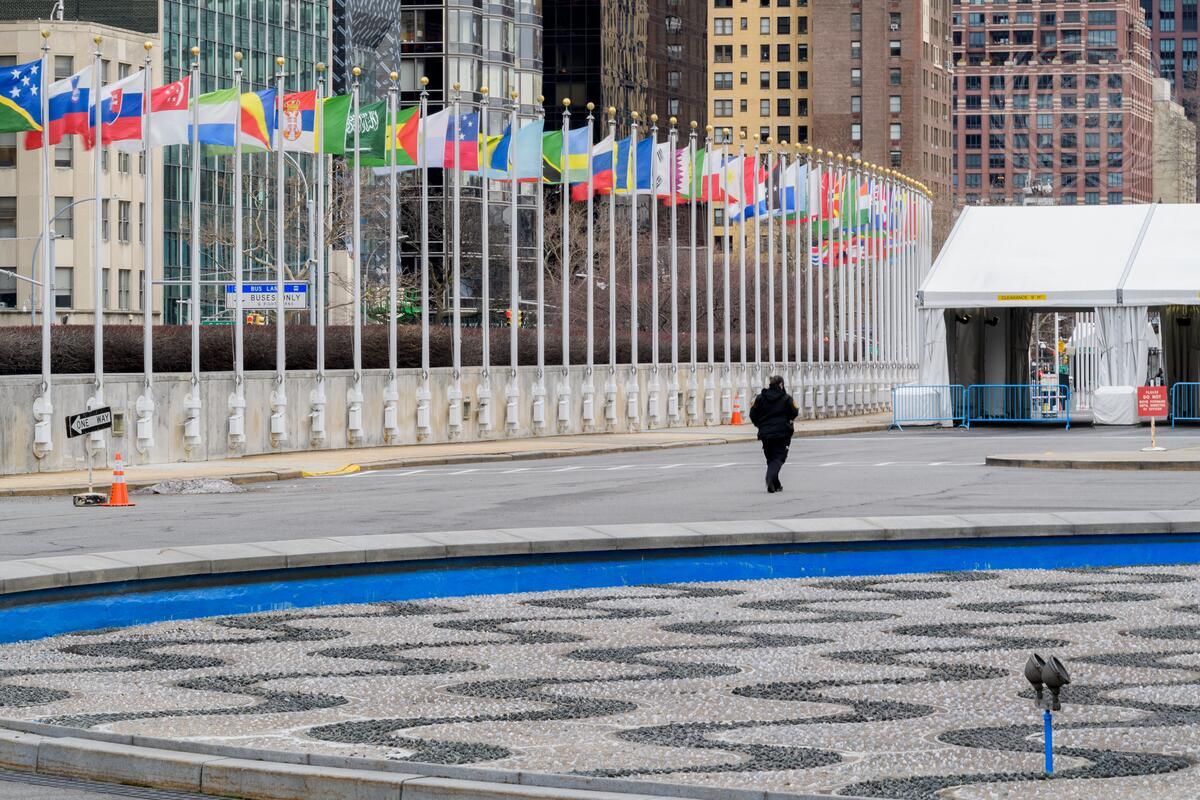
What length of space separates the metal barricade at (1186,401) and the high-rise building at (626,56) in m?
85.5

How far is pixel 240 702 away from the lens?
11445 millimetres

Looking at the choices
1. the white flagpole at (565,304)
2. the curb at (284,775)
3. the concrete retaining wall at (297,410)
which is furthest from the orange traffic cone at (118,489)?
the white flagpole at (565,304)

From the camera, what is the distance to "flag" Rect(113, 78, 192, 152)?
3381 centimetres

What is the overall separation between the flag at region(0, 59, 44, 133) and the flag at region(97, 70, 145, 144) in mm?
1266

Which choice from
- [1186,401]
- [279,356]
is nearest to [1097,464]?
[279,356]

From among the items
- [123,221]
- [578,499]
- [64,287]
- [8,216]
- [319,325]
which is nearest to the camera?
[578,499]

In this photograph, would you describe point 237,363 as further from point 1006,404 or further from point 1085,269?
point 1006,404

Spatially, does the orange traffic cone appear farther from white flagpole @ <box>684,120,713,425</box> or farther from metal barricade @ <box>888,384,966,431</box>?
metal barricade @ <box>888,384,966,431</box>

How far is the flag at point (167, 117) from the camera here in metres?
33.8

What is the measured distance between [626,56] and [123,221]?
65.2 metres

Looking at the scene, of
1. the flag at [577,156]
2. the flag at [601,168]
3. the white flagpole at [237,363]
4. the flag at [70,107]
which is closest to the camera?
the flag at [70,107]

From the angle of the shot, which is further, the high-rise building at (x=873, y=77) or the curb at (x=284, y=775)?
the high-rise building at (x=873, y=77)

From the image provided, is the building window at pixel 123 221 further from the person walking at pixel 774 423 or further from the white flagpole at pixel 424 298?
the person walking at pixel 774 423

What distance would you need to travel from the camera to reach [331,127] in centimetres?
3709
